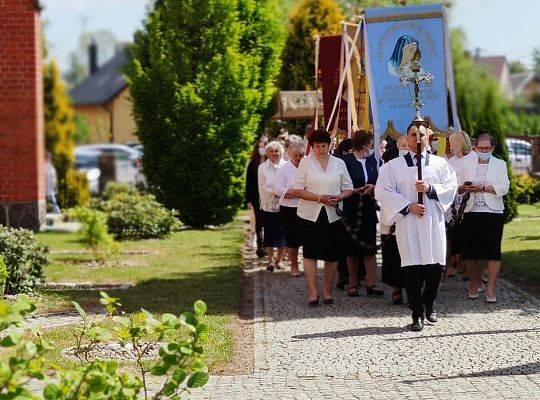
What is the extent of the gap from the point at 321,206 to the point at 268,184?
300 centimetres

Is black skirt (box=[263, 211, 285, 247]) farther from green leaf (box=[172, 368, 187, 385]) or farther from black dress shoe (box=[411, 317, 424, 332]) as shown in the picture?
green leaf (box=[172, 368, 187, 385])

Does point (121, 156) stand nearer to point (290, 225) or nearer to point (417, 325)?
point (290, 225)

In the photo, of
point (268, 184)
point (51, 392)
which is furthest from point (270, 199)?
point (51, 392)

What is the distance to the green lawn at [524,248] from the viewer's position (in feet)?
47.3

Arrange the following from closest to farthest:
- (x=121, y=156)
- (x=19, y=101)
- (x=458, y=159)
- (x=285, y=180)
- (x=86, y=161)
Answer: (x=458, y=159) < (x=285, y=180) < (x=19, y=101) < (x=121, y=156) < (x=86, y=161)

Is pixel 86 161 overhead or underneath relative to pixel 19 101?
underneath

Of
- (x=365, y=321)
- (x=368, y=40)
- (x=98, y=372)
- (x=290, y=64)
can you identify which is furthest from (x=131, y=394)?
(x=290, y=64)

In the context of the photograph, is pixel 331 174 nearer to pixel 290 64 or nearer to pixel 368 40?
pixel 368 40

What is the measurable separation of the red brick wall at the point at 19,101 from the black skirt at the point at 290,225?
799 centimetres

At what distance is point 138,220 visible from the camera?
70.8 feet

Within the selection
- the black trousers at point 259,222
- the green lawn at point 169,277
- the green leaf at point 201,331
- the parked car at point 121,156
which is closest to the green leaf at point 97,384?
the green leaf at point 201,331

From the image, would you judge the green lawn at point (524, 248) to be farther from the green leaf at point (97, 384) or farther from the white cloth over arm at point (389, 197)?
the green leaf at point (97, 384)

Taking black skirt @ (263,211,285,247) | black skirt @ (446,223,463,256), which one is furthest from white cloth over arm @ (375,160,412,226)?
black skirt @ (263,211,285,247)

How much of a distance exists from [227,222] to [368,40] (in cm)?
1135
